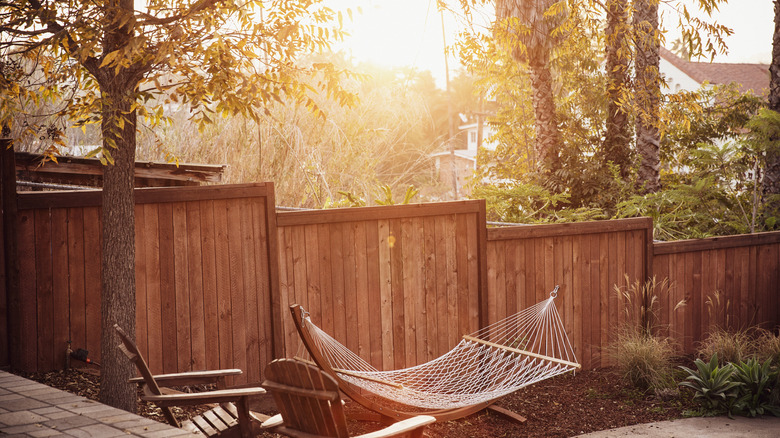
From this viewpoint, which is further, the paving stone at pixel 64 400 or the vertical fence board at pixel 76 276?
the vertical fence board at pixel 76 276

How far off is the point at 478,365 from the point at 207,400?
314cm

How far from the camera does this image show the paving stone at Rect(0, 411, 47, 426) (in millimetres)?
3502

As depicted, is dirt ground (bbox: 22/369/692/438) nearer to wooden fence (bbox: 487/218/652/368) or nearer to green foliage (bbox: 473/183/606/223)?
wooden fence (bbox: 487/218/652/368)

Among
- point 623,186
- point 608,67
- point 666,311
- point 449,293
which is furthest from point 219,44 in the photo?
point 608,67

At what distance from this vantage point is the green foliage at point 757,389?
5.59 metres

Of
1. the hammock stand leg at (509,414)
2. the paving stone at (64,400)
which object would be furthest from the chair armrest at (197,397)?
the hammock stand leg at (509,414)

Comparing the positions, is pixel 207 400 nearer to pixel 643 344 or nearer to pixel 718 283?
pixel 643 344

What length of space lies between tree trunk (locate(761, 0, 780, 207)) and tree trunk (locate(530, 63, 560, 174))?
341 cm

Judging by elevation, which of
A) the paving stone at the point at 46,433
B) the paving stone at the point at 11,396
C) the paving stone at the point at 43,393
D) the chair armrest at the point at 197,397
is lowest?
the paving stone at the point at 43,393

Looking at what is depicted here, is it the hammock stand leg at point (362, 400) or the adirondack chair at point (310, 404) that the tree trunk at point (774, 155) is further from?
the adirondack chair at point (310, 404)

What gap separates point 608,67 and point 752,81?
25892 millimetres

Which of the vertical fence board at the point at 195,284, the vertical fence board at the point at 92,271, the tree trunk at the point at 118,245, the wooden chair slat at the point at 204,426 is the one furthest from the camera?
the vertical fence board at the point at 195,284

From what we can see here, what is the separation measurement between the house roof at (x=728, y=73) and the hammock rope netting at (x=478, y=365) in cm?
→ 2993

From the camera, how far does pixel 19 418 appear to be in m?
3.58
